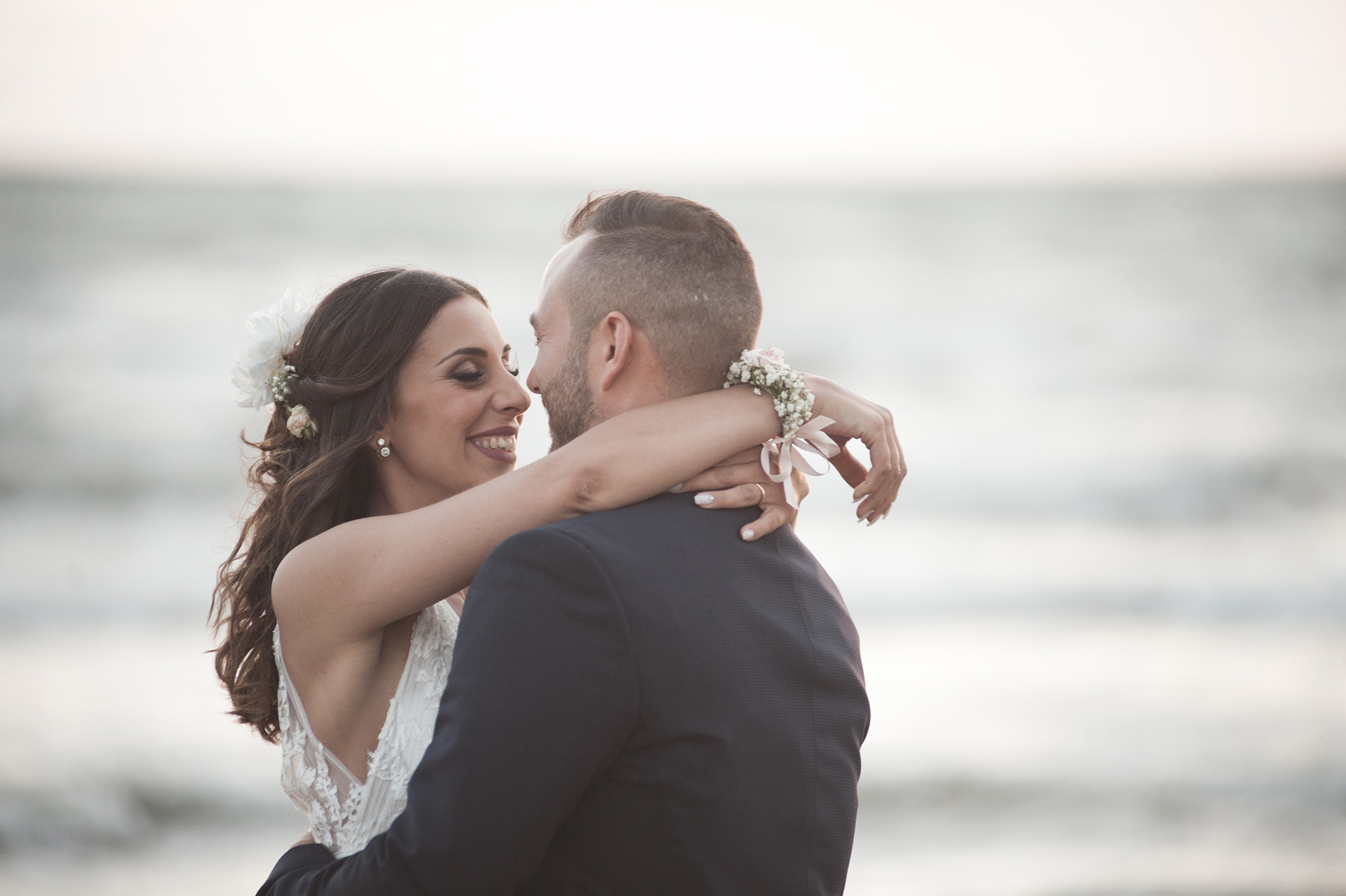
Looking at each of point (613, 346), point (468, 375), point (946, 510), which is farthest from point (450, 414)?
point (946, 510)

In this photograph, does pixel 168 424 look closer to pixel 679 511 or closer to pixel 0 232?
pixel 0 232

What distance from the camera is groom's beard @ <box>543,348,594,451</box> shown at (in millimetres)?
1975

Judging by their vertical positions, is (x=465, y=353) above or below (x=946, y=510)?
below

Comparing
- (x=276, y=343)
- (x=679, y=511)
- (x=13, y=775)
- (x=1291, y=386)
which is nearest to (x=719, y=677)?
(x=679, y=511)

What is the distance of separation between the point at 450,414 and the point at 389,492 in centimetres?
28

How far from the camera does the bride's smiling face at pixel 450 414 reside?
2.57 meters

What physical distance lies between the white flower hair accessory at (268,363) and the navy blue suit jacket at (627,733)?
126 cm

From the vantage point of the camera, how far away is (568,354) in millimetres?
1981

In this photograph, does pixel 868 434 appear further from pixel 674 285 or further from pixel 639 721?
pixel 639 721

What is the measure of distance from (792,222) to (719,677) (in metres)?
14.6

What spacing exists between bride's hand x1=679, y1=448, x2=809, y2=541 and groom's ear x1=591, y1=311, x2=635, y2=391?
0.84 feet

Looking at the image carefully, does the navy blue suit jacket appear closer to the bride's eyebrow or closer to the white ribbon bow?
the white ribbon bow

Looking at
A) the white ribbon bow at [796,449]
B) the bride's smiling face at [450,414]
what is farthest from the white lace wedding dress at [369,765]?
the white ribbon bow at [796,449]

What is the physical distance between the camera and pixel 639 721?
1583 mm
